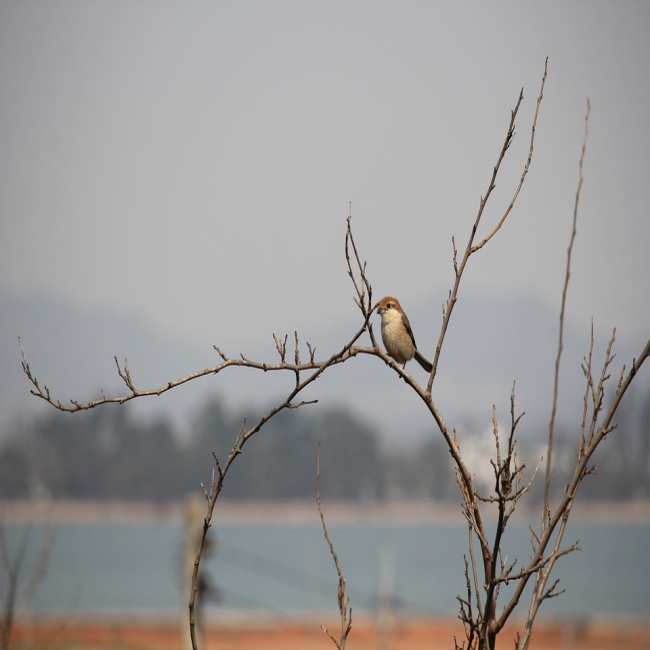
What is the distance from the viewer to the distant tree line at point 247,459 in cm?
10544

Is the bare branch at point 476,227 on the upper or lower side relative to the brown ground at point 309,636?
upper

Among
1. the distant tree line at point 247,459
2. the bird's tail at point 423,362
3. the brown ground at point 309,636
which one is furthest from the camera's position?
the distant tree line at point 247,459

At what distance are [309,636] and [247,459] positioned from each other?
91.0 m

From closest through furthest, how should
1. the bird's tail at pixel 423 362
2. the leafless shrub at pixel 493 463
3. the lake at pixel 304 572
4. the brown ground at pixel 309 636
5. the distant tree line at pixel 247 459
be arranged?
the leafless shrub at pixel 493 463
the bird's tail at pixel 423 362
the brown ground at pixel 309 636
the lake at pixel 304 572
the distant tree line at pixel 247 459

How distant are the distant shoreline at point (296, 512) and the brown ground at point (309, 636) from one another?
83.0m

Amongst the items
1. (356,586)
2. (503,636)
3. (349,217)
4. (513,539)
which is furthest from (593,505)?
(349,217)

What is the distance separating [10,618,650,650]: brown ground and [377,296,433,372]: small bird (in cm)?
1684

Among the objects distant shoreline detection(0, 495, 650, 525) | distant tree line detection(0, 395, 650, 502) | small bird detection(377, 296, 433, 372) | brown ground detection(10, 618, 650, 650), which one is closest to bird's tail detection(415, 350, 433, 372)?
small bird detection(377, 296, 433, 372)

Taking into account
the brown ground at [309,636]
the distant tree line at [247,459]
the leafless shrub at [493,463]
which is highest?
the distant tree line at [247,459]

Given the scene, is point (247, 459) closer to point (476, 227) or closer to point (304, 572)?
point (304, 572)

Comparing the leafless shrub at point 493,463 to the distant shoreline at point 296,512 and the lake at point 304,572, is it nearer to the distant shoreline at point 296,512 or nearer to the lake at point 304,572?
the lake at point 304,572

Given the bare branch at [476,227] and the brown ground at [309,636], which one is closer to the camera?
the bare branch at [476,227]

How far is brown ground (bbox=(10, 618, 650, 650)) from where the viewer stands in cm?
2362

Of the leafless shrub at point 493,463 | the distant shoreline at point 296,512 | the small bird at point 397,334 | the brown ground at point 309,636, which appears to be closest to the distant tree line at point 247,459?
the distant shoreline at point 296,512
